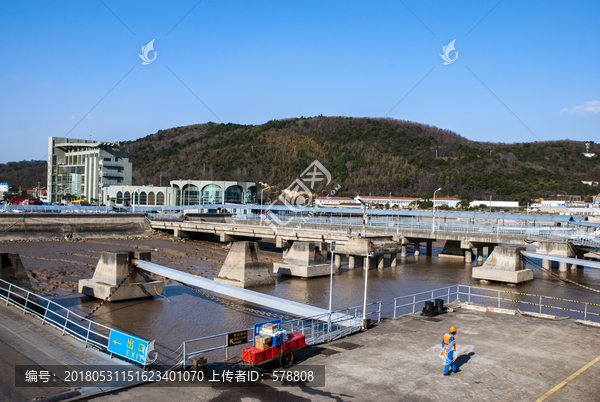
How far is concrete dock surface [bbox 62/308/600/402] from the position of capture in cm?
1117

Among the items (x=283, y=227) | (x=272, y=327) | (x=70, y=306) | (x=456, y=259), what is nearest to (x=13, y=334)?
(x=272, y=327)

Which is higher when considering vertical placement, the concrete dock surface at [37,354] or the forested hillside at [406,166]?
the forested hillside at [406,166]

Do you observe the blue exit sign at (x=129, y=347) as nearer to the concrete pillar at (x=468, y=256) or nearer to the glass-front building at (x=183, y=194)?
the concrete pillar at (x=468, y=256)

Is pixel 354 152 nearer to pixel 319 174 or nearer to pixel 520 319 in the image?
pixel 319 174

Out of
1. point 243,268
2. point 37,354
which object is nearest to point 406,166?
point 243,268

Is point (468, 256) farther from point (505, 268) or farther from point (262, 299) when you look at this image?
point (262, 299)

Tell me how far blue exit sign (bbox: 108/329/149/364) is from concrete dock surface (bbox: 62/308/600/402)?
1.29 meters

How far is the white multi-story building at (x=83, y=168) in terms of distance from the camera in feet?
357

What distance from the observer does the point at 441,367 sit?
43.5 ft

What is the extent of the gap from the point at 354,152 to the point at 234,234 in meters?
130

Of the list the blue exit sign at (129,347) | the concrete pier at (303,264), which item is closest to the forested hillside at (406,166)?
the concrete pier at (303,264)

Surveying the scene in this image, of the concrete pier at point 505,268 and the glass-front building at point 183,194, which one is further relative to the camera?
the glass-front building at point 183,194

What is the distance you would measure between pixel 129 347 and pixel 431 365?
880 cm

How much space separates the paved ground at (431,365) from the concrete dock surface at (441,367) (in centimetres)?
2
